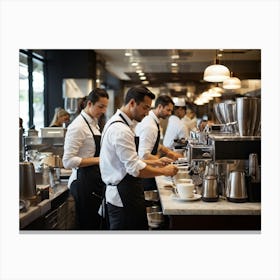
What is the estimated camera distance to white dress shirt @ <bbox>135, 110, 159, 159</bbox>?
14.1ft

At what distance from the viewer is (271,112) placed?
3.60m

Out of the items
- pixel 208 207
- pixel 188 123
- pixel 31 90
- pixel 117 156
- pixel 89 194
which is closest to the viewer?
pixel 208 207

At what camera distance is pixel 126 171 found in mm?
3615

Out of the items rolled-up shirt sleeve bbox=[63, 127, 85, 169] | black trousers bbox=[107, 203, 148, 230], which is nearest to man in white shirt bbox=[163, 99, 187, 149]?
rolled-up shirt sleeve bbox=[63, 127, 85, 169]

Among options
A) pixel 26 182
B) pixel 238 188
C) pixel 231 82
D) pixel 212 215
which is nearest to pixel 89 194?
pixel 26 182

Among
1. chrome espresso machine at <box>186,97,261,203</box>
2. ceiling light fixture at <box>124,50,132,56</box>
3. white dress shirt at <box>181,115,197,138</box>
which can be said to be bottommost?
chrome espresso machine at <box>186,97,261,203</box>

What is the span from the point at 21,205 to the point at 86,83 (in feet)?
5.24

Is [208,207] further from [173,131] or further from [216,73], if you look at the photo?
[216,73]

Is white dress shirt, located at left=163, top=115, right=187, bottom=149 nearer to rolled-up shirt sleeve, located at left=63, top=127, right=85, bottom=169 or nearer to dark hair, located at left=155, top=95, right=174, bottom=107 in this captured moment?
dark hair, located at left=155, top=95, right=174, bottom=107

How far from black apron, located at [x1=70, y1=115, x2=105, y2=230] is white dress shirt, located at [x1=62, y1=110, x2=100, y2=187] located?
0.04 m

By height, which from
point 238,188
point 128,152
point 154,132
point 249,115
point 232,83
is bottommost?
point 238,188

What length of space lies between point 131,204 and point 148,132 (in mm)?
845

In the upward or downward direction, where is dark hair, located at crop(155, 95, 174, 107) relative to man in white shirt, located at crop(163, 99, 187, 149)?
upward

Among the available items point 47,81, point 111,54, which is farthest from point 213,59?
point 47,81
